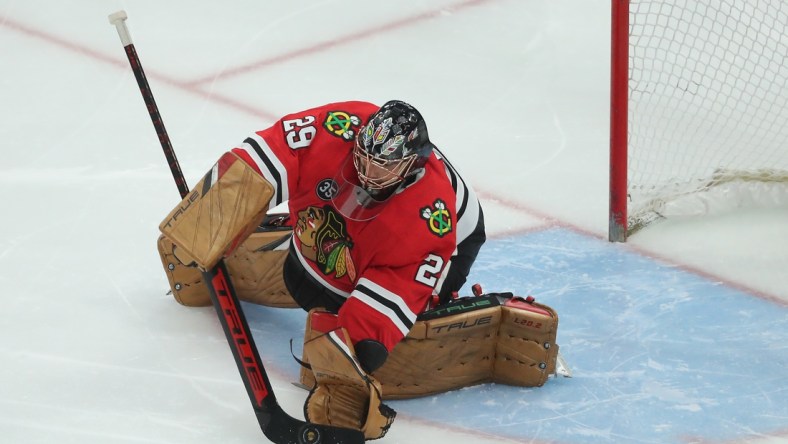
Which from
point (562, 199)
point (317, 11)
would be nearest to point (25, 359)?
point (562, 199)

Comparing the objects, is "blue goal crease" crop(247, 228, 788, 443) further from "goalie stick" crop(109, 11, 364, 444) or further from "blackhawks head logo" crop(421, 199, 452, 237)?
"blackhawks head logo" crop(421, 199, 452, 237)

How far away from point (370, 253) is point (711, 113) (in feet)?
6.67

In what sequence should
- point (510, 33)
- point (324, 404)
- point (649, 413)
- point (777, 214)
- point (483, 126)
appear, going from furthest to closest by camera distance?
1. point (510, 33)
2. point (483, 126)
3. point (777, 214)
4. point (649, 413)
5. point (324, 404)

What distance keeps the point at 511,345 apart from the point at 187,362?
0.77m

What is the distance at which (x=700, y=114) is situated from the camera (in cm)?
437

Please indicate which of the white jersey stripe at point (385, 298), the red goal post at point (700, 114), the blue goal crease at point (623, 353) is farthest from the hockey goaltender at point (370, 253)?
the red goal post at point (700, 114)

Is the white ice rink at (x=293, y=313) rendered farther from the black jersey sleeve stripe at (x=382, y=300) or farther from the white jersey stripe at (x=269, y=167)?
the white jersey stripe at (x=269, y=167)

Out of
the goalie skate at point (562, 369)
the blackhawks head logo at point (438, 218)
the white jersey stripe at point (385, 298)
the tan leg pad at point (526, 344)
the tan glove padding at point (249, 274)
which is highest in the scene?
the blackhawks head logo at point (438, 218)

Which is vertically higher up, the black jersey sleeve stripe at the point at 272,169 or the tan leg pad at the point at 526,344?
the black jersey sleeve stripe at the point at 272,169

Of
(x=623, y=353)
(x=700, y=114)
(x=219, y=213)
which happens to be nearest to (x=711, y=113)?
(x=700, y=114)

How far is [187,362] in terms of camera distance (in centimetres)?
308

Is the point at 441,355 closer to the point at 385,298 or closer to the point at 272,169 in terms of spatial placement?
the point at 385,298

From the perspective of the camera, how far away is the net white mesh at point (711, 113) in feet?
13.0

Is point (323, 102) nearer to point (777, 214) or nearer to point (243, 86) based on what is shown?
point (243, 86)
